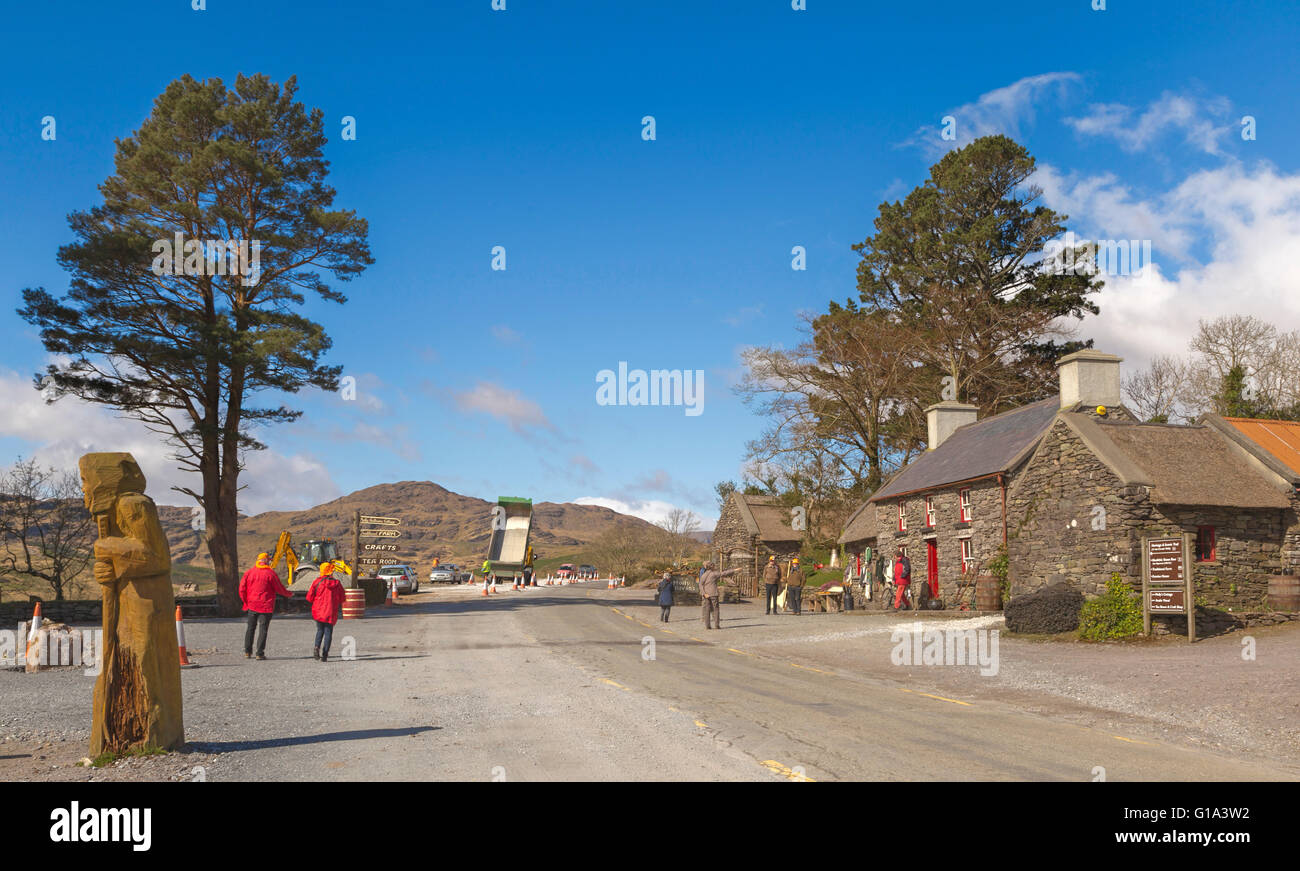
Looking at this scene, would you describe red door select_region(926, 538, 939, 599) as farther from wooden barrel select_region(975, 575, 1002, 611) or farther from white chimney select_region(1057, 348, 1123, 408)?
white chimney select_region(1057, 348, 1123, 408)

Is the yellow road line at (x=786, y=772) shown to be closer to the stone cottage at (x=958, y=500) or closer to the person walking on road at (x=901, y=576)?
the stone cottage at (x=958, y=500)

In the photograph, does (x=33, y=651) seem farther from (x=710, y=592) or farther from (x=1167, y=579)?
(x=1167, y=579)

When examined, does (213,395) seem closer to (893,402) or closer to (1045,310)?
(893,402)

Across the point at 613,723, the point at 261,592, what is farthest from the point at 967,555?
the point at 613,723

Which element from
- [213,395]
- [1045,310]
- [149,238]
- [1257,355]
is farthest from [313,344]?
[1257,355]

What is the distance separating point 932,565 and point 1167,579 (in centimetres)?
1459

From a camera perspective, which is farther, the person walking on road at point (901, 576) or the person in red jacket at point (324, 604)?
the person walking on road at point (901, 576)

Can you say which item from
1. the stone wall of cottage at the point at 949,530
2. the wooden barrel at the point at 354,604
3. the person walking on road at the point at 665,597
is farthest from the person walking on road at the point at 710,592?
the wooden barrel at the point at 354,604

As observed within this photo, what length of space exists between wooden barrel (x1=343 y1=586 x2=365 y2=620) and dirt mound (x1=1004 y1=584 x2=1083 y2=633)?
2260 cm

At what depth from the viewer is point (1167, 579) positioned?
65.4 ft

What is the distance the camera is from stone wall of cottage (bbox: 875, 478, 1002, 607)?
3072 centimetres

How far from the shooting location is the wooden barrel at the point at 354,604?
33.1 m

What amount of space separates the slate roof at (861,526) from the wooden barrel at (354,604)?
22147mm

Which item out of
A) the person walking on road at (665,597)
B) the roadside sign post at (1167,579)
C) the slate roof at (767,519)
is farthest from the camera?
the slate roof at (767,519)
